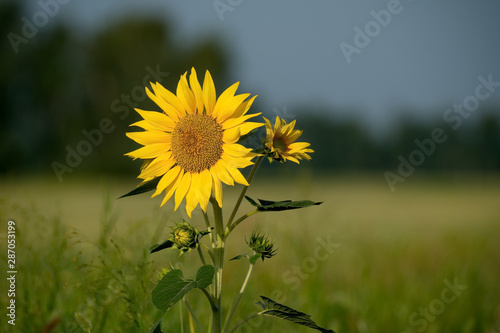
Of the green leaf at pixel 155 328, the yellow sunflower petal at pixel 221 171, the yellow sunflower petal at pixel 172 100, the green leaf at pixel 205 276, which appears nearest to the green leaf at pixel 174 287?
the green leaf at pixel 205 276

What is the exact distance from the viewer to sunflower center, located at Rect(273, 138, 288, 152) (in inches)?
55.5

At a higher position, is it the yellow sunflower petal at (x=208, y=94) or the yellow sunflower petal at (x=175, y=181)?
the yellow sunflower petal at (x=208, y=94)

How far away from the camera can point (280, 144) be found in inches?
56.1

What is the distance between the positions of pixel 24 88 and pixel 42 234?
58.2ft

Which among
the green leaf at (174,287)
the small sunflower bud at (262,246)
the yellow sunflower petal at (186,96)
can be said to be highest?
the yellow sunflower petal at (186,96)

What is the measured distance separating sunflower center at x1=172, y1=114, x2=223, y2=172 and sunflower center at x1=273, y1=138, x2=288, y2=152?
0.15 metres

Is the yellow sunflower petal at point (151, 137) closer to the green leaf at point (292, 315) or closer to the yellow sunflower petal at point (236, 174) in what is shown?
the yellow sunflower petal at point (236, 174)

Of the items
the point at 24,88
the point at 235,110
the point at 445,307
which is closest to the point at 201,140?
the point at 235,110

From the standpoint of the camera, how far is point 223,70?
66.9 feet

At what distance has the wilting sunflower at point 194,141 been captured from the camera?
1.35m

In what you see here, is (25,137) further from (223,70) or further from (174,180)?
(174,180)

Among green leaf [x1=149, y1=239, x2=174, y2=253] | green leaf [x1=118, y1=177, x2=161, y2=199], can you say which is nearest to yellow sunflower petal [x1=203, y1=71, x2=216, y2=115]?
green leaf [x1=118, y1=177, x2=161, y2=199]

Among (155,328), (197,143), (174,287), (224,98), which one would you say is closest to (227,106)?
(224,98)

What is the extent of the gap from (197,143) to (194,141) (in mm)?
13
